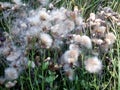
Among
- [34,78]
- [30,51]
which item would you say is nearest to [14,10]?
[30,51]

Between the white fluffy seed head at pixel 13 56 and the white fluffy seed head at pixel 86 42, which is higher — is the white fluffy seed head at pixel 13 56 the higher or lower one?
the lower one

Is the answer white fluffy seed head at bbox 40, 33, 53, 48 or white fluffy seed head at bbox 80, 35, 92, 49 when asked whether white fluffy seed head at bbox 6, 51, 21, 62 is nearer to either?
white fluffy seed head at bbox 40, 33, 53, 48

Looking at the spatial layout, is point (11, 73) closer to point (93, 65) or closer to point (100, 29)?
point (93, 65)

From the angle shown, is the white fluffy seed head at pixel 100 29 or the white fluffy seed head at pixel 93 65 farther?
the white fluffy seed head at pixel 100 29

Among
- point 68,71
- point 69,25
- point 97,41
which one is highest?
point 69,25

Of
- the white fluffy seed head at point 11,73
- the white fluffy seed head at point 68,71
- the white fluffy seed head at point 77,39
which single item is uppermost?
the white fluffy seed head at point 77,39

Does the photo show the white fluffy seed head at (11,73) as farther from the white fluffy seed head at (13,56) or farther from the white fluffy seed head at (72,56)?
the white fluffy seed head at (72,56)

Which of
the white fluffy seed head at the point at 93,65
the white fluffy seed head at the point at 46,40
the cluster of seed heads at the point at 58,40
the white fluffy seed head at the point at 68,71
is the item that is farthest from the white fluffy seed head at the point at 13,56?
the white fluffy seed head at the point at 93,65

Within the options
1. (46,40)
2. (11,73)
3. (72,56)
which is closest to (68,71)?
(72,56)

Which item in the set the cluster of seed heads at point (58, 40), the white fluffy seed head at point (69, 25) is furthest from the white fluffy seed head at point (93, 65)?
the white fluffy seed head at point (69, 25)

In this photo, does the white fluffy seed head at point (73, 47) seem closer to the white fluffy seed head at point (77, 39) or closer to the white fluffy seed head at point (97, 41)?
the white fluffy seed head at point (77, 39)
